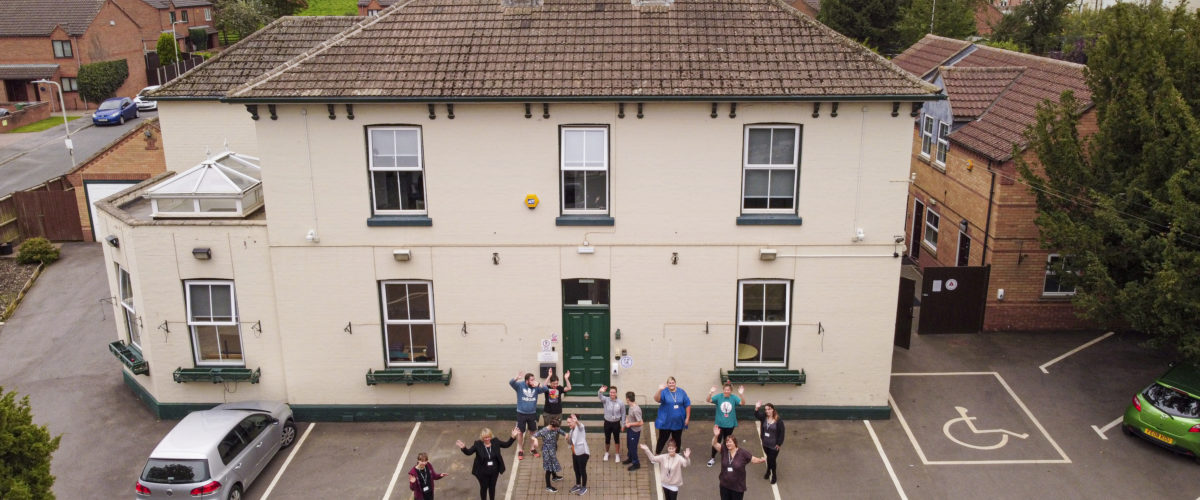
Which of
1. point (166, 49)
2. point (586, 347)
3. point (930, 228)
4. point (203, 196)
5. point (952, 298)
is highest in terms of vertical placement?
point (166, 49)

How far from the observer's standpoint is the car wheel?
15.9 metres

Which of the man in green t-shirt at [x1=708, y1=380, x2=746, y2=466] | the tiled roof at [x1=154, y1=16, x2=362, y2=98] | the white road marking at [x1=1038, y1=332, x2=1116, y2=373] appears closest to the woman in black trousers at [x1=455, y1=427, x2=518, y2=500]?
the man in green t-shirt at [x1=708, y1=380, x2=746, y2=466]

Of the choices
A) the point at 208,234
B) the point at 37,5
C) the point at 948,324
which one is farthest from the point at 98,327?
the point at 37,5

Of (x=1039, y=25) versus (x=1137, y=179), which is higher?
(x=1039, y=25)

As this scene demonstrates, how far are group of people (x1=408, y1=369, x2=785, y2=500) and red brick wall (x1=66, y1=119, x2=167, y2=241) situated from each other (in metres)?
18.7

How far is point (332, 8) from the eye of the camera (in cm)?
7569

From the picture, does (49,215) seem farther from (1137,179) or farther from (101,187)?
(1137,179)

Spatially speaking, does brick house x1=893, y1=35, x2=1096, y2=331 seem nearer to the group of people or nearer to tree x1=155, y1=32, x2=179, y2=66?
the group of people

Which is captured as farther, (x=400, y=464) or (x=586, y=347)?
(x=586, y=347)

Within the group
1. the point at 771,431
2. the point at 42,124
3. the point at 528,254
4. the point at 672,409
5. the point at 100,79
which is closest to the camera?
the point at 771,431

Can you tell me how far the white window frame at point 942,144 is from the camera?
24.2 m

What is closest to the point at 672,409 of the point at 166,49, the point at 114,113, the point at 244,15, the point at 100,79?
the point at 114,113

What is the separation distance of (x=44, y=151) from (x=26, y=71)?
1409 centimetres

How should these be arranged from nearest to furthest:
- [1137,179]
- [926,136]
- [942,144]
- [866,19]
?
[1137,179]
[942,144]
[926,136]
[866,19]
